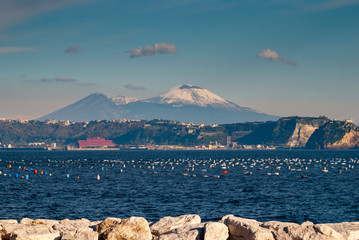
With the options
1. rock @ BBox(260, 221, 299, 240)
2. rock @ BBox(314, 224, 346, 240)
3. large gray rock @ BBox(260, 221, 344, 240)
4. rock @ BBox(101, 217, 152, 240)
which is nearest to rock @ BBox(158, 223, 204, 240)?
rock @ BBox(101, 217, 152, 240)

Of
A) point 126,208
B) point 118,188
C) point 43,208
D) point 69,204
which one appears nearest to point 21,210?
point 43,208

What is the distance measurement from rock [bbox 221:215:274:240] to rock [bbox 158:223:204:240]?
125 centimetres

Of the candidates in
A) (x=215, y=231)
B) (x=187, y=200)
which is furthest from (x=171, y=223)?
(x=187, y=200)

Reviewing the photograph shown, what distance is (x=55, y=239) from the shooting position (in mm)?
22625

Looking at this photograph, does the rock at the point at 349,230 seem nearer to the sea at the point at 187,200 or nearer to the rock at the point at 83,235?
the rock at the point at 83,235

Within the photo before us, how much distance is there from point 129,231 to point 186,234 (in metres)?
2.44

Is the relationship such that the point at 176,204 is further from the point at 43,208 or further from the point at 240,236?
the point at 240,236

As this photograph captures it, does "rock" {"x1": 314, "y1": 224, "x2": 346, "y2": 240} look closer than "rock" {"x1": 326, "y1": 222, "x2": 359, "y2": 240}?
Yes

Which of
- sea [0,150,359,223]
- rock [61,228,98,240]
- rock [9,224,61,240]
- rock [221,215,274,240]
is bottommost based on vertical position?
sea [0,150,359,223]

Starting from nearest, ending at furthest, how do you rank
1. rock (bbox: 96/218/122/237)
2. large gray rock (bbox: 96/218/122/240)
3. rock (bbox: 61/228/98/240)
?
rock (bbox: 61/228/98/240) → large gray rock (bbox: 96/218/122/240) → rock (bbox: 96/218/122/237)

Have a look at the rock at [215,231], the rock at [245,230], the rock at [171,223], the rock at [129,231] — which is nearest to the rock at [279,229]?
the rock at [245,230]

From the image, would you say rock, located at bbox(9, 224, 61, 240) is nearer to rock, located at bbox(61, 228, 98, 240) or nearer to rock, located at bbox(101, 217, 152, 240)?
rock, located at bbox(61, 228, 98, 240)

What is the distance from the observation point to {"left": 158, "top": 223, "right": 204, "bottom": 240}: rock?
21219mm

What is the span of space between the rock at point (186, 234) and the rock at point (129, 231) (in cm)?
74
